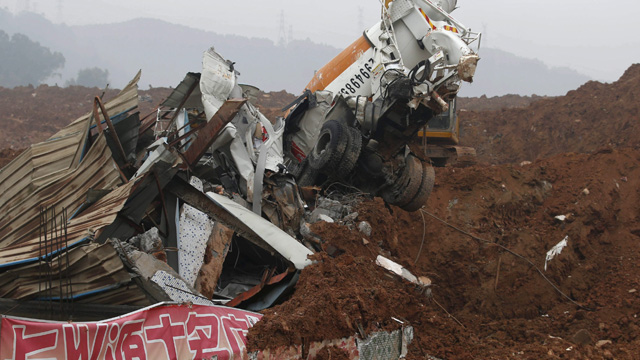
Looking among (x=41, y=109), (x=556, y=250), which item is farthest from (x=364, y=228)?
(x=41, y=109)

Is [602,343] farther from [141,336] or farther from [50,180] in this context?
[50,180]

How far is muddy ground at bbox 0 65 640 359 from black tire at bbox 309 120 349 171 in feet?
3.03

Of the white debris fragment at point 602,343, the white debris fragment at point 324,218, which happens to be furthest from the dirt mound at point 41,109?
the white debris fragment at point 602,343

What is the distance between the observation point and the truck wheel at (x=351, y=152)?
771 centimetres

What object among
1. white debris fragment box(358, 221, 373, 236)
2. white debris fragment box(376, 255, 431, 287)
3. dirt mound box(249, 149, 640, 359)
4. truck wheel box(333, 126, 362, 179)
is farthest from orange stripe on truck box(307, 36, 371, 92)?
white debris fragment box(376, 255, 431, 287)

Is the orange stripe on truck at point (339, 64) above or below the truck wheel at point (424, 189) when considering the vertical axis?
above

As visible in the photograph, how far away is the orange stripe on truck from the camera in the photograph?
901 centimetres

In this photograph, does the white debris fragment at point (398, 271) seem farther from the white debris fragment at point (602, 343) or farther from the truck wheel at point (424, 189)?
the white debris fragment at point (602, 343)

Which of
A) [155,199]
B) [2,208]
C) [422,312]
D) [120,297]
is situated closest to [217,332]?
[120,297]

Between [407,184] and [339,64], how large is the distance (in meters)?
2.27

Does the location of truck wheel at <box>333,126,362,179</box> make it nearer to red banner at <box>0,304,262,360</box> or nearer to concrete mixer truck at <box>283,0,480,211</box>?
concrete mixer truck at <box>283,0,480,211</box>

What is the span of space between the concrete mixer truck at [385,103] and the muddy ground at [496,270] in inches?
27.2

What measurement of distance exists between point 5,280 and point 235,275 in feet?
8.62

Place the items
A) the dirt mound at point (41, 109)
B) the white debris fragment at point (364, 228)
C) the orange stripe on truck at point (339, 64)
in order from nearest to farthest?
the white debris fragment at point (364, 228), the orange stripe on truck at point (339, 64), the dirt mound at point (41, 109)
